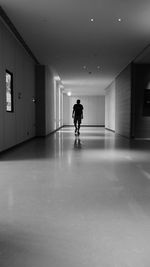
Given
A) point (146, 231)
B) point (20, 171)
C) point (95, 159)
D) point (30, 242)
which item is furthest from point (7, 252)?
point (95, 159)

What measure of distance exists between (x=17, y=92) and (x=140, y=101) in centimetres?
572

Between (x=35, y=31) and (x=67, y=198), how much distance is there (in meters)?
5.98

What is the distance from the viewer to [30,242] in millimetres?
2109

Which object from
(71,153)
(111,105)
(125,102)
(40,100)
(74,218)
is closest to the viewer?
(74,218)

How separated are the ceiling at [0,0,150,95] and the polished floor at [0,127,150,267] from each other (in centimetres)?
350

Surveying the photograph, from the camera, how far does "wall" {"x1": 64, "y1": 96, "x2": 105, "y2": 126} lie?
30672 mm

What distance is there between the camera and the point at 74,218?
2.63m

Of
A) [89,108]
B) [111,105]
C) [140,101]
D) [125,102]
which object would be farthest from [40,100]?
[89,108]

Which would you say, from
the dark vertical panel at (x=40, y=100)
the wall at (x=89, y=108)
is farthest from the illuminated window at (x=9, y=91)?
the wall at (x=89, y=108)

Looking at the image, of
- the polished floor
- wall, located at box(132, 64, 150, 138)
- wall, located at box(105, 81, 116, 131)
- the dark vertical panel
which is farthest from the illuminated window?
wall, located at box(105, 81, 116, 131)

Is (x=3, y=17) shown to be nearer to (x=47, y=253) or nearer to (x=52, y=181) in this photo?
(x=52, y=181)

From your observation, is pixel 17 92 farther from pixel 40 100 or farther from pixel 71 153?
pixel 40 100

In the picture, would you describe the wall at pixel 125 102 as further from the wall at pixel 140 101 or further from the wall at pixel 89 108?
the wall at pixel 89 108

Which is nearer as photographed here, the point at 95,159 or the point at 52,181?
the point at 52,181
